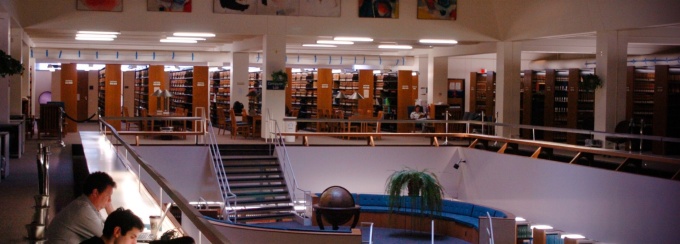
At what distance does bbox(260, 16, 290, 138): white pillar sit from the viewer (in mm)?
18609

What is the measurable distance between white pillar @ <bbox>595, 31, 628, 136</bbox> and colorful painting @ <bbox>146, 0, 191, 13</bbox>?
8491 mm

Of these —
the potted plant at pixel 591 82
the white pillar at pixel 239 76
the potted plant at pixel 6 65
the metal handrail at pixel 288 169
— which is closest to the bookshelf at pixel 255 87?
the white pillar at pixel 239 76

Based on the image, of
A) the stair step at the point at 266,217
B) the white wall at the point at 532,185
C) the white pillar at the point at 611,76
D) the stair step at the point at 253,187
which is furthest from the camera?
the stair step at the point at 253,187

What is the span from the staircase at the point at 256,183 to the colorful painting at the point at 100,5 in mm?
3638

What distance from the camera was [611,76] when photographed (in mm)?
Result: 16172

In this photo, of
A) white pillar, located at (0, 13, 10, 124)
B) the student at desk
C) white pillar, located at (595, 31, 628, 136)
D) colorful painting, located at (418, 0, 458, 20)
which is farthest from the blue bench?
white pillar, located at (0, 13, 10, 124)

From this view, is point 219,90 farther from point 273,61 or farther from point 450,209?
point 450,209

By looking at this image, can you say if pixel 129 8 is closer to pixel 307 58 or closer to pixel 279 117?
pixel 279 117

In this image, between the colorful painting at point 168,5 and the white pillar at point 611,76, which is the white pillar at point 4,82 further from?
the white pillar at point 611,76

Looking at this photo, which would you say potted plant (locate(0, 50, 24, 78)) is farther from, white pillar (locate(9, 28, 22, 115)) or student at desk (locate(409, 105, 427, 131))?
student at desk (locate(409, 105, 427, 131))

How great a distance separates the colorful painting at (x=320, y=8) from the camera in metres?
18.6

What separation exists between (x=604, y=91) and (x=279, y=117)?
23.0 feet

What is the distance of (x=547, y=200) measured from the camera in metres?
15.5

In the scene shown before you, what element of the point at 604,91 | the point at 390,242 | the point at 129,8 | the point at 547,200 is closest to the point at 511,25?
the point at 604,91
